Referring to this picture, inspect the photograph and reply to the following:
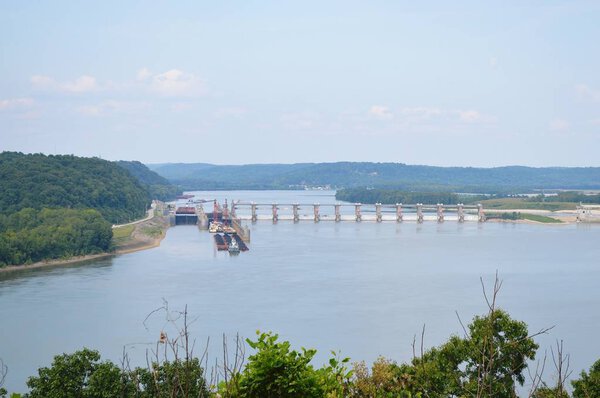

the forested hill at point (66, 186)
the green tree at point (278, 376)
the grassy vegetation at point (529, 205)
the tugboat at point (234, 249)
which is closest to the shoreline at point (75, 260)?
the tugboat at point (234, 249)

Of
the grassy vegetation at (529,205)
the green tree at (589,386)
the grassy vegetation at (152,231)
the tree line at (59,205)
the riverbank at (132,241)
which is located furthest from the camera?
the grassy vegetation at (529,205)

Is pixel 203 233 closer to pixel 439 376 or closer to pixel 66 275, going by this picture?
pixel 66 275

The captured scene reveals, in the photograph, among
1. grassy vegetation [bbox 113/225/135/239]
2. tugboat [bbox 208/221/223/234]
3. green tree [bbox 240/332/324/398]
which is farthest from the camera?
tugboat [bbox 208/221/223/234]

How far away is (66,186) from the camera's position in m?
24.8

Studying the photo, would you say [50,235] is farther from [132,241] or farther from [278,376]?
[278,376]

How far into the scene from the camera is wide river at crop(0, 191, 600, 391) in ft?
31.4

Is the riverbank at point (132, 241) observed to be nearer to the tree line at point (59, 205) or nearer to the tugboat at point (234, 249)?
the tree line at point (59, 205)

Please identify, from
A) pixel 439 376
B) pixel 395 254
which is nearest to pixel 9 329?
pixel 439 376

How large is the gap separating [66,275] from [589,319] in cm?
952

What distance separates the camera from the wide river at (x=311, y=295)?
31.4ft

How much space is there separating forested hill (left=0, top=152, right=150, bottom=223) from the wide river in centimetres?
391

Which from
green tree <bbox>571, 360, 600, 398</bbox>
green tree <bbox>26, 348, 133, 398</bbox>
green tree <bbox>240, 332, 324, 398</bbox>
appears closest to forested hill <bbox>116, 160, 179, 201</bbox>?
green tree <bbox>26, 348, 133, 398</bbox>

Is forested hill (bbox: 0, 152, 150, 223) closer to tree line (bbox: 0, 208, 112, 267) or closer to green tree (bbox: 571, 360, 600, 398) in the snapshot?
tree line (bbox: 0, 208, 112, 267)

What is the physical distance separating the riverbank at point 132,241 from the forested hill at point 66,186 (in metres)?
0.88
